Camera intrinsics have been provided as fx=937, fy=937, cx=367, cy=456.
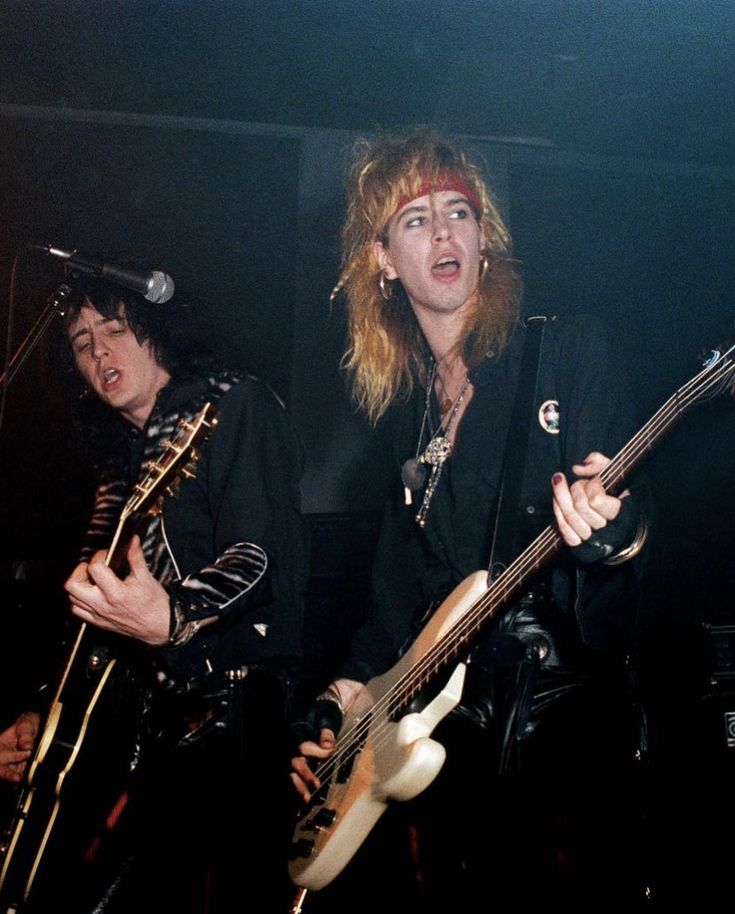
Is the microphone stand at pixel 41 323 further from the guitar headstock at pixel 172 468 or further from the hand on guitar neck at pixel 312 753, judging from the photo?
the hand on guitar neck at pixel 312 753

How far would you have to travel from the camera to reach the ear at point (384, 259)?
246 cm

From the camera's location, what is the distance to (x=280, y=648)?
6.86 ft

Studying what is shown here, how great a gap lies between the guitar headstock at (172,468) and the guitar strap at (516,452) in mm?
652

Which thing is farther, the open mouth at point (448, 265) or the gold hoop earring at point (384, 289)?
the gold hoop earring at point (384, 289)

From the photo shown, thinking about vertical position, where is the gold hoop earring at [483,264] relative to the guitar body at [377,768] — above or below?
above

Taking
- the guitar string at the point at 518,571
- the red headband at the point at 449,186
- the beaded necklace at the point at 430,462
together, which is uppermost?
the red headband at the point at 449,186

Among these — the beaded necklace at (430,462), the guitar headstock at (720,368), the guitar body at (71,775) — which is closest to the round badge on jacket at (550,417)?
the beaded necklace at (430,462)

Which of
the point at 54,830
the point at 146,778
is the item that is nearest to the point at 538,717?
the point at 146,778

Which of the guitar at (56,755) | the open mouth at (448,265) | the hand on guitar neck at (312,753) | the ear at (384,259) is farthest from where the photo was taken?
the ear at (384,259)

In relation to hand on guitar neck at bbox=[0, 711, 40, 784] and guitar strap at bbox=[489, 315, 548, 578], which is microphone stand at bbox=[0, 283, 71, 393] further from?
guitar strap at bbox=[489, 315, 548, 578]

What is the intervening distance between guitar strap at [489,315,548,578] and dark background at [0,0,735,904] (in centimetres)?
81

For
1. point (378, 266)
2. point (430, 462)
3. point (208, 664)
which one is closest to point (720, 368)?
point (430, 462)

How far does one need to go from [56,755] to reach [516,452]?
43.9 inches

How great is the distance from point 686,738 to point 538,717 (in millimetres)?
647
